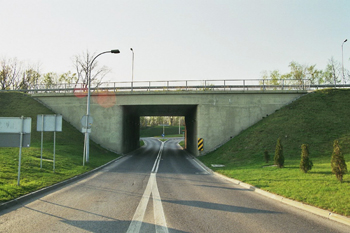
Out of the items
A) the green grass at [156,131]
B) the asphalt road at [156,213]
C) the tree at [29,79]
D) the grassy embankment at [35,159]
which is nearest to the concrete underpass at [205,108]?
the grassy embankment at [35,159]

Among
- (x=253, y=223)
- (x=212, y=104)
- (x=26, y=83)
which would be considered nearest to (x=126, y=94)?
(x=212, y=104)

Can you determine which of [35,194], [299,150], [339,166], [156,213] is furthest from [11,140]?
[299,150]

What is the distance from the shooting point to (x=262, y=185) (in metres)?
10.4

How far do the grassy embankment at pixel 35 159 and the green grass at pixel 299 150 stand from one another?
9131 millimetres

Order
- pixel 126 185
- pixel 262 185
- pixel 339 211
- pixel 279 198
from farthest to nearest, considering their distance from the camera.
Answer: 1. pixel 126 185
2. pixel 262 185
3. pixel 279 198
4. pixel 339 211

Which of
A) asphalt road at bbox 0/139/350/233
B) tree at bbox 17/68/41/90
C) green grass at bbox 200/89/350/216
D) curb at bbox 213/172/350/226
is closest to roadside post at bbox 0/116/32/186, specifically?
asphalt road at bbox 0/139/350/233

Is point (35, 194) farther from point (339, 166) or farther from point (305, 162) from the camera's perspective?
point (305, 162)

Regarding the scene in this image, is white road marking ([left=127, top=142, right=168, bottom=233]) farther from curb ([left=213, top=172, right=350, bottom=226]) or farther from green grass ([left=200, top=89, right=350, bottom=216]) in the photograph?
green grass ([left=200, top=89, right=350, bottom=216])

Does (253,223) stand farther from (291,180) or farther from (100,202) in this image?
(291,180)

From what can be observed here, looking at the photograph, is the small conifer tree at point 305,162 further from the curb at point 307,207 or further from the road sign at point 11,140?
the road sign at point 11,140

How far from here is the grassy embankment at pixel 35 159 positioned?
970cm

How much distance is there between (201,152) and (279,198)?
19205 millimetres

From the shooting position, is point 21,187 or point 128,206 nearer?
point 128,206

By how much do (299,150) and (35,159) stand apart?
1868 centimetres
